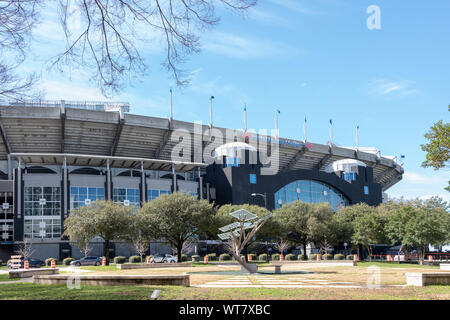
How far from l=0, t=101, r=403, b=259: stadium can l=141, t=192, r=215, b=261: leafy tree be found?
2177 cm

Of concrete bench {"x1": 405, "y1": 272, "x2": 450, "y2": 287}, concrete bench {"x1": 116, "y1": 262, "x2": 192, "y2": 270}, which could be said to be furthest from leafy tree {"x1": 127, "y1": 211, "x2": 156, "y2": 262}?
concrete bench {"x1": 405, "y1": 272, "x2": 450, "y2": 287}

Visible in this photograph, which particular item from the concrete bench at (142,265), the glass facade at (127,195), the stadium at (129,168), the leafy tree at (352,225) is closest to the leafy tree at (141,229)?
the concrete bench at (142,265)

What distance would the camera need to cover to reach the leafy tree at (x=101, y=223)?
168 feet

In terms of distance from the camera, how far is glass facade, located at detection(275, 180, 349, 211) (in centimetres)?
9756

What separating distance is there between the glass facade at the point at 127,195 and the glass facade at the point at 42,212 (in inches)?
350

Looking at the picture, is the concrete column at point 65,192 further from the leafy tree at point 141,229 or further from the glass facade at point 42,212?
the leafy tree at point 141,229

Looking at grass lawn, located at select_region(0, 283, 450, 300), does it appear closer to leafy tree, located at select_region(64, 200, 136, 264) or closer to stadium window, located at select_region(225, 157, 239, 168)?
leafy tree, located at select_region(64, 200, 136, 264)

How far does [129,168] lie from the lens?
91312 mm

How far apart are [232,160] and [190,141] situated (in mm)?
8538

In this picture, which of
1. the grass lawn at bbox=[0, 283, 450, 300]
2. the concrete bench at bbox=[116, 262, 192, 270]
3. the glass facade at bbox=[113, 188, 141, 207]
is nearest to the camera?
the grass lawn at bbox=[0, 283, 450, 300]

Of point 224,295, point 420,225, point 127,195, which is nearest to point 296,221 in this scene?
point 420,225

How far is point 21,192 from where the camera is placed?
73.0 metres

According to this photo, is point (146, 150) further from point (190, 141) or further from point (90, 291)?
point (90, 291)
